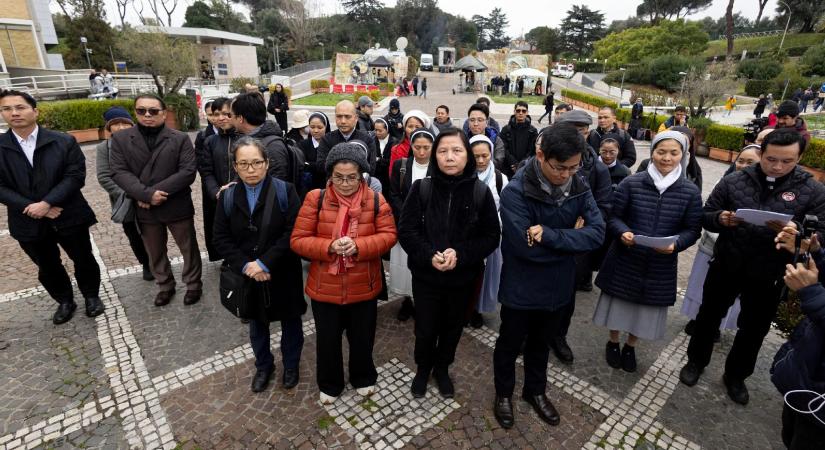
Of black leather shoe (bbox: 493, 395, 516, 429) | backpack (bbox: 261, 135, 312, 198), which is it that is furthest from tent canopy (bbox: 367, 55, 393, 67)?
black leather shoe (bbox: 493, 395, 516, 429)

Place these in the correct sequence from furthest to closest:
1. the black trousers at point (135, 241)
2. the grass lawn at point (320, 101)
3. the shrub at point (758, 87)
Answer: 1. the shrub at point (758, 87)
2. the grass lawn at point (320, 101)
3. the black trousers at point (135, 241)

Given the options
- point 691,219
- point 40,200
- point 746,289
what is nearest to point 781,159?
point 691,219

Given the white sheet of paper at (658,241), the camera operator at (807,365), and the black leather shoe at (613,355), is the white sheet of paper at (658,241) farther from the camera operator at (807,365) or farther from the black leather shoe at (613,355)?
the black leather shoe at (613,355)

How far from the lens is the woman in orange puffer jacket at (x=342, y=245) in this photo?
2.85 meters

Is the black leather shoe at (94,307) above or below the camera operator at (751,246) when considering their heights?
below

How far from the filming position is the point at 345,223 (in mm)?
2914

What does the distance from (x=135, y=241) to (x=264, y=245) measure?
3.07m

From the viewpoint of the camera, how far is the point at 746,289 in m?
3.25

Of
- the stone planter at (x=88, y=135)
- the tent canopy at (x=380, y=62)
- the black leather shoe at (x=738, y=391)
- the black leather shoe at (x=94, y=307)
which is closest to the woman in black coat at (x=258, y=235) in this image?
the black leather shoe at (x=94, y=307)

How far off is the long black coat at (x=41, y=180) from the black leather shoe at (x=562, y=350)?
15.9ft

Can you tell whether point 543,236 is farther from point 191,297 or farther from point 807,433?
point 191,297

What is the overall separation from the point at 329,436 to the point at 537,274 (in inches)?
73.9

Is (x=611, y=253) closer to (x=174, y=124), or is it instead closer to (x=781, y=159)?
(x=781, y=159)

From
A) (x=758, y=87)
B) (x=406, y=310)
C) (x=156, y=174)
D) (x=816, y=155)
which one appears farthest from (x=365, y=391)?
(x=758, y=87)
